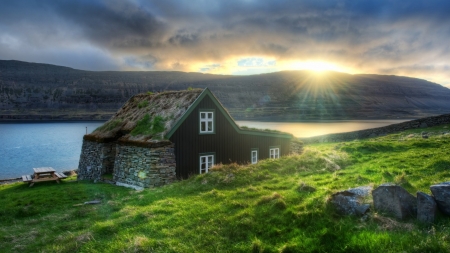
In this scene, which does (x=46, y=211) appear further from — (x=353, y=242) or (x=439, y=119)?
(x=439, y=119)

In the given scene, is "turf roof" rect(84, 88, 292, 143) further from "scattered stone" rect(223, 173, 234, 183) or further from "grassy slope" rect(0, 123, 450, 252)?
"scattered stone" rect(223, 173, 234, 183)

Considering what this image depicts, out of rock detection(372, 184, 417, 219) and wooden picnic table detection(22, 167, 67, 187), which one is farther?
wooden picnic table detection(22, 167, 67, 187)

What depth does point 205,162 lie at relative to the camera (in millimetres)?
25188


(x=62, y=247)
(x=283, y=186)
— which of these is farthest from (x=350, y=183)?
(x=62, y=247)

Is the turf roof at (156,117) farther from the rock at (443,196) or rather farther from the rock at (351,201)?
the rock at (443,196)

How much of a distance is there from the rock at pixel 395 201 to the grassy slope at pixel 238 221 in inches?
14.5

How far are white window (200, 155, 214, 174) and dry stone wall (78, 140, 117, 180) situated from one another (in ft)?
27.1

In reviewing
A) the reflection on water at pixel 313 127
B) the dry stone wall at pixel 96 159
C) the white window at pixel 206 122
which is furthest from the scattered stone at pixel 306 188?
the reflection on water at pixel 313 127

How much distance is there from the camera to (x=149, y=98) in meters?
30.3

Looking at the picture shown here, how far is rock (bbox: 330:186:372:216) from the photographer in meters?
8.63

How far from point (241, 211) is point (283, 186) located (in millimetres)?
3685

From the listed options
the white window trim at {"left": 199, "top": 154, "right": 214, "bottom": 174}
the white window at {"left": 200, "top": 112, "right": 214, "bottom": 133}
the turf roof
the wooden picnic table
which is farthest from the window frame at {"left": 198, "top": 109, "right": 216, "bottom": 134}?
the wooden picnic table

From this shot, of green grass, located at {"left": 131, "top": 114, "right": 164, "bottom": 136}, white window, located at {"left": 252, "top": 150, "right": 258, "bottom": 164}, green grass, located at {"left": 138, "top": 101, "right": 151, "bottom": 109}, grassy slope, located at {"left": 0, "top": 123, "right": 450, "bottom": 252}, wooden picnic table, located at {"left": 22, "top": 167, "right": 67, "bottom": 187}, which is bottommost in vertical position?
wooden picnic table, located at {"left": 22, "top": 167, "right": 67, "bottom": 187}

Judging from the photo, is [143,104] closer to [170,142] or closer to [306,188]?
[170,142]
